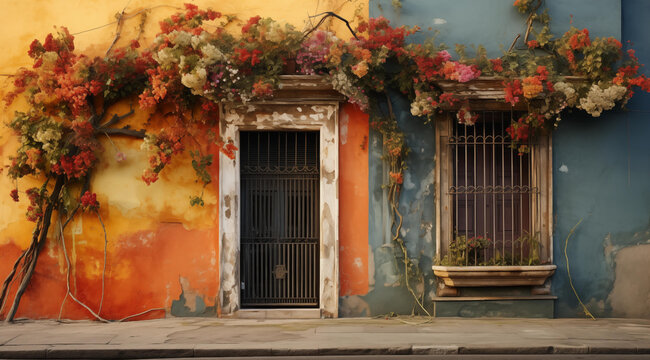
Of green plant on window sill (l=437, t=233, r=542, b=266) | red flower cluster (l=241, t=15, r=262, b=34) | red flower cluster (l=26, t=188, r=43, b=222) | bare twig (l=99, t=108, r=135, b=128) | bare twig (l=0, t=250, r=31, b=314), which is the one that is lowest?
bare twig (l=0, t=250, r=31, b=314)

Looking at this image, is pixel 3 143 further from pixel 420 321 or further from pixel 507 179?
pixel 507 179

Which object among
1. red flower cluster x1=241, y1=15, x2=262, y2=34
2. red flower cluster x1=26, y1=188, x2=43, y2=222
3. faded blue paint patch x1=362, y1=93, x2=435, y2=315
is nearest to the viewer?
red flower cluster x1=241, y1=15, x2=262, y2=34

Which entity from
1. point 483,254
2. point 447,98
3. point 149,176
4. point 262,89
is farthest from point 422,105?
point 149,176

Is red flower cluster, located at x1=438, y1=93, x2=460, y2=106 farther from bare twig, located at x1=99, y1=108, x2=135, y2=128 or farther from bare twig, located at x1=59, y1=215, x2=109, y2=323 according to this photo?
bare twig, located at x1=59, y1=215, x2=109, y2=323

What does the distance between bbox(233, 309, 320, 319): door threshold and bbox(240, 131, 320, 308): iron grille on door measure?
0.71ft

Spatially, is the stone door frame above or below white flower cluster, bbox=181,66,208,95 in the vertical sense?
below

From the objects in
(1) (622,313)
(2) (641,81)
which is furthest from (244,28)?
(1) (622,313)

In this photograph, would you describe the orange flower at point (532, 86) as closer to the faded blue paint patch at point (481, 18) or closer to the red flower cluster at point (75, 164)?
the faded blue paint patch at point (481, 18)

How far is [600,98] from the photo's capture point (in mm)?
9133

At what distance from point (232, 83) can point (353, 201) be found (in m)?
2.25

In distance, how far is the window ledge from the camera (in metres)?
9.38

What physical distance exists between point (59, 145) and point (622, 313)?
25.6ft

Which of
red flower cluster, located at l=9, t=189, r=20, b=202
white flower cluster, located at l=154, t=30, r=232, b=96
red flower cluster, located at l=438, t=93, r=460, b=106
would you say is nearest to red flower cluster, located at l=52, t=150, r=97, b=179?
red flower cluster, located at l=9, t=189, r=20, b=202

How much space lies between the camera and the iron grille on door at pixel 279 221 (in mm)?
9938
